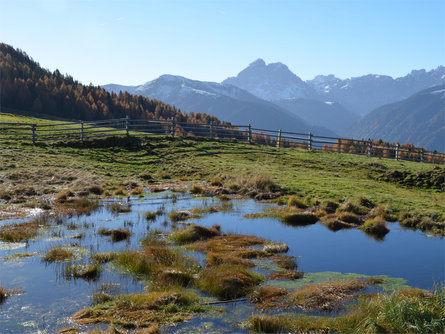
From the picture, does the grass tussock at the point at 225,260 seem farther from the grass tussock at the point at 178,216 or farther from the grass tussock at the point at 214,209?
the grass tussock at the point at 214,209

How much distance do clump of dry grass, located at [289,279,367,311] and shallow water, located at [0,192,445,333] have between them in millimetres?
1170

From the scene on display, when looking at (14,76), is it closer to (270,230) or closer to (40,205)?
(40,205)

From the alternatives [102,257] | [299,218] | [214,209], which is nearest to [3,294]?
[102,257]

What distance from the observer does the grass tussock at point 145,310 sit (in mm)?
7809

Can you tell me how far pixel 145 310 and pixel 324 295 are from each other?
381 centimetres

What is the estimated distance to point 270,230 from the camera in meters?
15.8

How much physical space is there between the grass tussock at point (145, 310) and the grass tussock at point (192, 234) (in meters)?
4.49

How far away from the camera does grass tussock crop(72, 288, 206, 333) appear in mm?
7809

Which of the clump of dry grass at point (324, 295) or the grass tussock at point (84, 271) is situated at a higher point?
the clump of dry grass at point (324, 295)

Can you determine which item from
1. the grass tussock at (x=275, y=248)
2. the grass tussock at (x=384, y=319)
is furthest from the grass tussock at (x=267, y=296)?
the grass tussock at (x=275, y=248)

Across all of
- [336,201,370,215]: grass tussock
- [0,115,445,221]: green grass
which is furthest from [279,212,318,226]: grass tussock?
[0,115,445,221]: green grass

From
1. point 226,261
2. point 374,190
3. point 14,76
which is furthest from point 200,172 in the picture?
point 14,76

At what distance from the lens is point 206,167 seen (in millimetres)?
30625

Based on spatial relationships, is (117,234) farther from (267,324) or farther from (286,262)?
(267,324)
